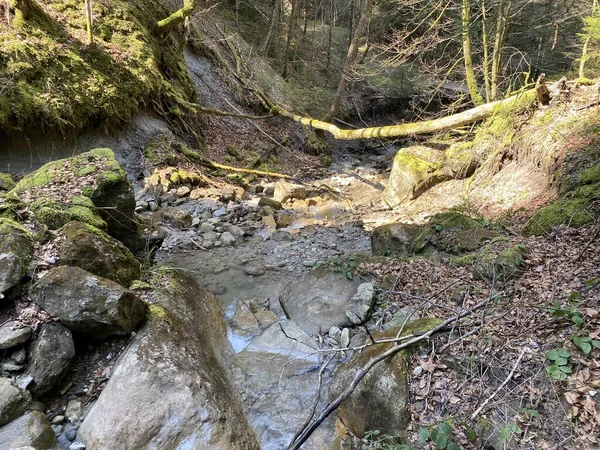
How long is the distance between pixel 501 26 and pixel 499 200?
18.5ft

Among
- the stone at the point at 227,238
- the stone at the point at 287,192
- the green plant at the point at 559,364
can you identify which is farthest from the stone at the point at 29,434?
the stone at the point at 287,192

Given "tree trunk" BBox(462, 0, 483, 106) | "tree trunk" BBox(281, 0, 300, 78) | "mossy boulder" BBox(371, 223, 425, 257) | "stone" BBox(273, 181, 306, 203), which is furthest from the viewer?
"tree trunk" BBox(281, 0, 300, 78)

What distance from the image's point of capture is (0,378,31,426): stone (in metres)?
2.71

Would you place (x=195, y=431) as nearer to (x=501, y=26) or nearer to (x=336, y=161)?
(x=501, y=26)

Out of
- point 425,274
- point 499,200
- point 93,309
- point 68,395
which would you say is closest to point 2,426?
point 68,395

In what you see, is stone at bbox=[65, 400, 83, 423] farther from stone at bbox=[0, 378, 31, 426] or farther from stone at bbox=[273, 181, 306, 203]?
stone at bbox=[273, 181, 306, 203]

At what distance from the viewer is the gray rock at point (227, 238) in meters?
8.09

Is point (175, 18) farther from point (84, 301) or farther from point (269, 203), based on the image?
point (84, 301)

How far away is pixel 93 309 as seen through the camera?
3.43 metres

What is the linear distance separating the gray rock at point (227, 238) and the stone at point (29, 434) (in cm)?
537

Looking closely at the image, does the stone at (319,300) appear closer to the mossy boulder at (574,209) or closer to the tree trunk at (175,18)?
the mossy boulder at (574,209)

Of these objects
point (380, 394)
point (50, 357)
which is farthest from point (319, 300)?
point (50, 357)

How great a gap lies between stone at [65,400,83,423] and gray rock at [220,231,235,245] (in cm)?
503

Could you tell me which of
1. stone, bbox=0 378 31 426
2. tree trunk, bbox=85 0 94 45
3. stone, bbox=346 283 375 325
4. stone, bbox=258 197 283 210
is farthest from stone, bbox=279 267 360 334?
tree trunk, bbox=85 0 94 45
